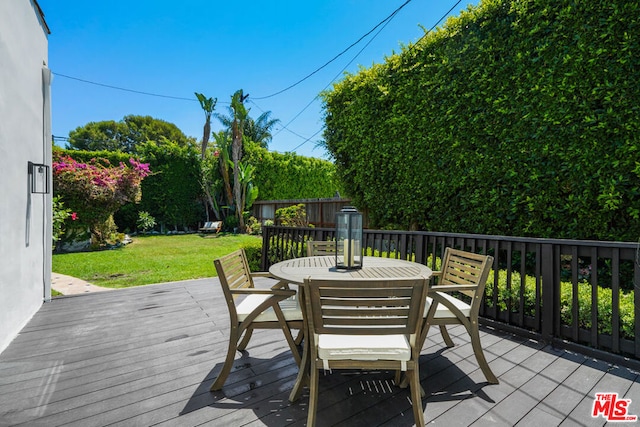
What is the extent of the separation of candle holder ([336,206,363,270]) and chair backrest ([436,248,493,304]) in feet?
2.53

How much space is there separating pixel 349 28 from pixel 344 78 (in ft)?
8.31

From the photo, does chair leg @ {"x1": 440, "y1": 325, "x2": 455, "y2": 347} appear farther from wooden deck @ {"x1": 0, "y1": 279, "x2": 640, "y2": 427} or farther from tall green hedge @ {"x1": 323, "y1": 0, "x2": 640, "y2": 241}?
tall green hedge @ {"x1": 323, "y1": 0, "x2": 640, "y2": 241}

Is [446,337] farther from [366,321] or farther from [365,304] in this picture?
[365,304]

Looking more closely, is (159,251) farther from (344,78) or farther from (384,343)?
(384,343)

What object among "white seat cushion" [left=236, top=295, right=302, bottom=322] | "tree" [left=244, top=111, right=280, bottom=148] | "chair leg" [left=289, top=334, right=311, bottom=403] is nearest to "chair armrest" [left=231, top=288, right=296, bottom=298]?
"white seat cushion" [left=236, top=295, right=302, bottom=322]

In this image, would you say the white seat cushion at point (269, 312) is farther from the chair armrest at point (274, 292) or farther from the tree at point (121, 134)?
the tree at point (121, 134)

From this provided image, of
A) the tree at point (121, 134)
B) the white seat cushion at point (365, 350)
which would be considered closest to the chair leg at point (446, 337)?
the white seat cushion at point (365, 350)

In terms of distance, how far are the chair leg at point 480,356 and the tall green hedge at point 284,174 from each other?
1147cm

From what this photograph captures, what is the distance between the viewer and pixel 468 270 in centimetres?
224

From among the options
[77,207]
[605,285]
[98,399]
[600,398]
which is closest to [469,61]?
[605,285]

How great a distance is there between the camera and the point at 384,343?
154 centimetres

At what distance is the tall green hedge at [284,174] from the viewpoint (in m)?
13.6

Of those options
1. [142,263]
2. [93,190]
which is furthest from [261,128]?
[142,263]

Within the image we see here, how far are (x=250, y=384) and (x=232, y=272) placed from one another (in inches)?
29.0
